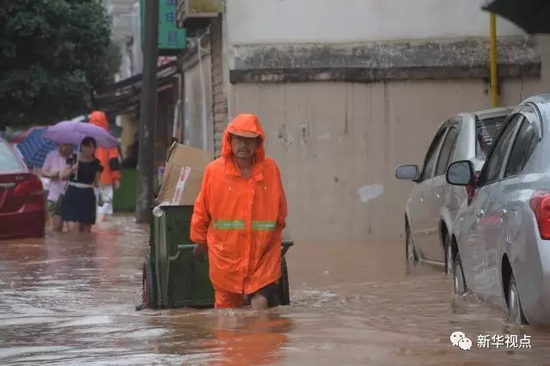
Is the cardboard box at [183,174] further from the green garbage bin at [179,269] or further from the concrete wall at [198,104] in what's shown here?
the concrete wall at [198,104]

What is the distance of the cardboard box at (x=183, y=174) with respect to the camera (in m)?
9.32

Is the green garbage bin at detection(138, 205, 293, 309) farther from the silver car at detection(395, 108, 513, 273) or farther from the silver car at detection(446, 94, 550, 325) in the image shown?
the silver car at detection(395, 108, 513, 273)

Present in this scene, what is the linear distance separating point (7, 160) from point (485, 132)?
26.1 feet

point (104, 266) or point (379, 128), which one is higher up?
point (379, 128)

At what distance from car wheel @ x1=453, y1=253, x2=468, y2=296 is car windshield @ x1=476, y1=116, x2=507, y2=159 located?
130 cm

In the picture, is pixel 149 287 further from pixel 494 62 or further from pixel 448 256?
pixel 494 62

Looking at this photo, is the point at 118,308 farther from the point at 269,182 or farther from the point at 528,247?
the point at 528,247

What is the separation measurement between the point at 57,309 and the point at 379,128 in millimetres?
7273

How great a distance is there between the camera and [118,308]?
10359 mm

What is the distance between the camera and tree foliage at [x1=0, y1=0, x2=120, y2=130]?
1097 inches

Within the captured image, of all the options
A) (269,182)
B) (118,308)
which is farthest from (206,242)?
(118,308)

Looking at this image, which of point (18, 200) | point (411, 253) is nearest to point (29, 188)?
point (18, 200)

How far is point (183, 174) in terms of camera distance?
9.33m

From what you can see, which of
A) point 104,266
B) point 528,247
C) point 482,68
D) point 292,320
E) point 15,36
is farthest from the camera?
point 15,36
